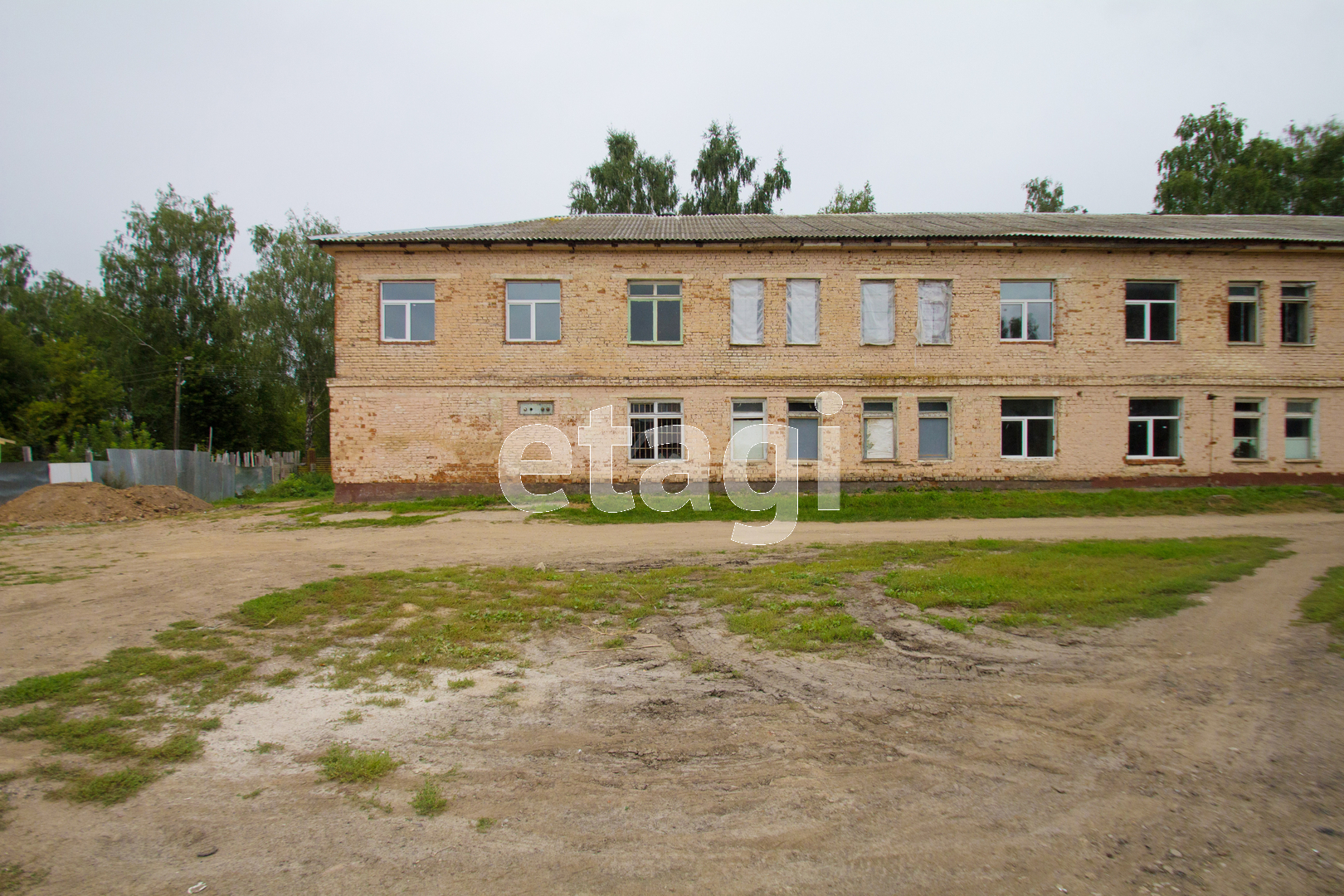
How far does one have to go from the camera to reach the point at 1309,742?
382 centimetres

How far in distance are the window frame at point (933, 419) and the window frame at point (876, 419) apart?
1.81 ft

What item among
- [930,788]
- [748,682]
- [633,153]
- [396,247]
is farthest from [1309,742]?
[633,153]

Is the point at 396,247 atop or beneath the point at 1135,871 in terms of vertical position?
atop

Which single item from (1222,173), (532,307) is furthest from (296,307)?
(1222,173)

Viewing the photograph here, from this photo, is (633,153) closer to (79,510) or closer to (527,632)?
(79,510)

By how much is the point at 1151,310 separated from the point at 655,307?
13.7m

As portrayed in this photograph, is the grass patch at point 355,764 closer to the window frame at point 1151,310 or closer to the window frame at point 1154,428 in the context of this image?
the window frame at point 1154,428

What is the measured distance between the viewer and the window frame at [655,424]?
1772 cm

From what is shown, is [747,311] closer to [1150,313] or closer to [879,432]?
[879,432]

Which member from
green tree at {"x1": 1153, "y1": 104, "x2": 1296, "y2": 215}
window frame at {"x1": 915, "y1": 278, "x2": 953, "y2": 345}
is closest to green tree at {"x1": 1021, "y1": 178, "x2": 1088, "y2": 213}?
green tree at {"x1": 1153, "y1": 104, "x2": 1296, "y2": 215}

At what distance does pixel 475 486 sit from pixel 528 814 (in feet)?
49.2

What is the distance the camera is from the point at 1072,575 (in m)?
7.87

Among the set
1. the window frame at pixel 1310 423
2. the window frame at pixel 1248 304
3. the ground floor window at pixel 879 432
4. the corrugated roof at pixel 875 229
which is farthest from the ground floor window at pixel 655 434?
the window frame at pixel 1310 423

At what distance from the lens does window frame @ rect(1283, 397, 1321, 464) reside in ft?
59.5
